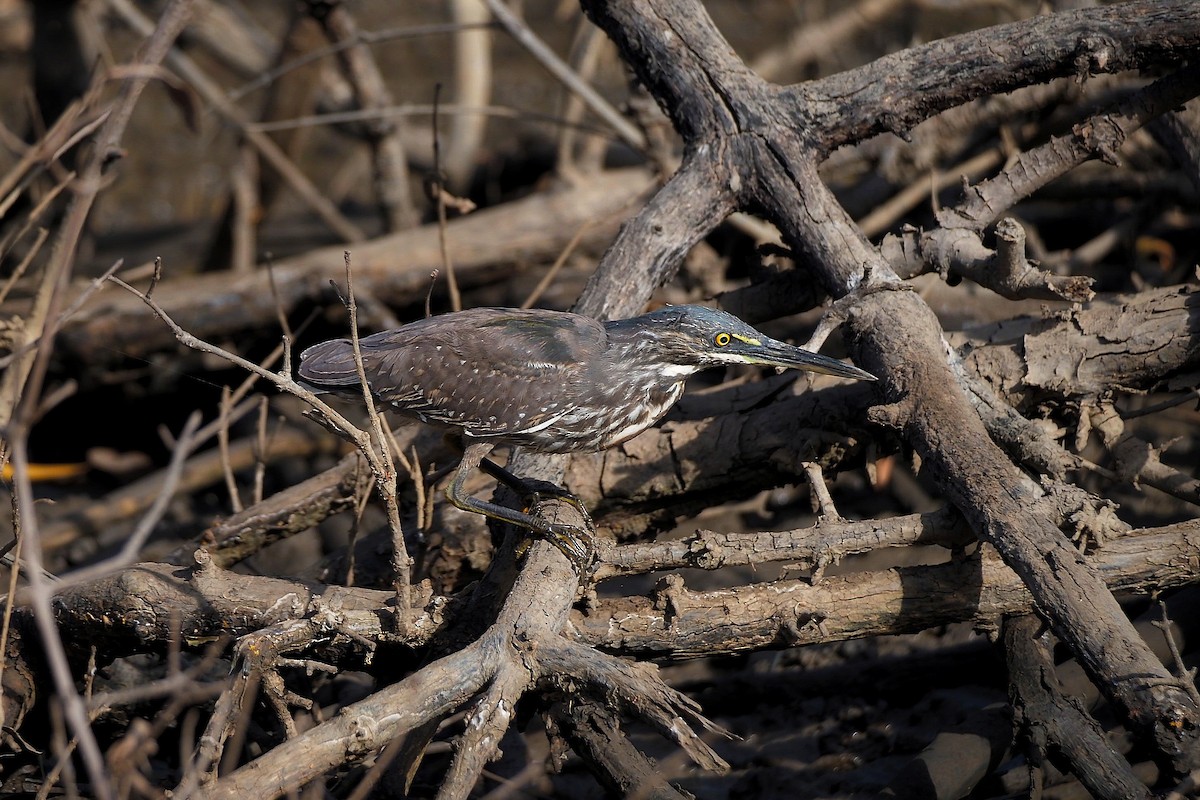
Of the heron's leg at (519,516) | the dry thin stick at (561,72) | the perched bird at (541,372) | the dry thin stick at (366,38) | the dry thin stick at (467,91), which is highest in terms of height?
the dry thin stick at (467,91)

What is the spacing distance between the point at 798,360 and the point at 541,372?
0.94 metres

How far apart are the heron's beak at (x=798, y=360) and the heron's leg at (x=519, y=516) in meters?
0.87

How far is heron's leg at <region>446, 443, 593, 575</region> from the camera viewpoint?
357 cm

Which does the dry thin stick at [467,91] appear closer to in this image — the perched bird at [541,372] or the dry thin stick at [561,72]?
Result: the dry thin stick at [561,72]

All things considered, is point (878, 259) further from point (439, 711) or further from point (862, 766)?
point (439, 711)

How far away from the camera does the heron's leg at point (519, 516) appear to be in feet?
11.7

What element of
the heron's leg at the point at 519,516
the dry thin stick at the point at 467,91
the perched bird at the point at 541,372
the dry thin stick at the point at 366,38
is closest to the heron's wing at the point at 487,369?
the perched bird at the point at 541,372

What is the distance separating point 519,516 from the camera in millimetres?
3850

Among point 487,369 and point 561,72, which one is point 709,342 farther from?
point 561,72

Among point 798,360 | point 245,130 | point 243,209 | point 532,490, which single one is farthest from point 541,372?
point 243,209

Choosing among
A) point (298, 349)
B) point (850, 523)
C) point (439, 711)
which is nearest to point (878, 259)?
point (850, 523)

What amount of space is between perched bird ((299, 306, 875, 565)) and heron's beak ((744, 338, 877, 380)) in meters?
0.01

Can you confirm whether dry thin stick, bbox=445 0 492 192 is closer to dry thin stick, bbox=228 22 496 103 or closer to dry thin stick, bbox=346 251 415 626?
dry thin stick, bbox=228 22 496 103

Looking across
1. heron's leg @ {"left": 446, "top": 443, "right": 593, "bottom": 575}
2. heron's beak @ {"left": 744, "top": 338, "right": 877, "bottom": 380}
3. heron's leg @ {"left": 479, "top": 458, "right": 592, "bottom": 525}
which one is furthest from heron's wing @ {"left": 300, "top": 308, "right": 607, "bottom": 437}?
heron's beak @ {"left": 744, "top": 338, "right": 877, "bottom": 380}
